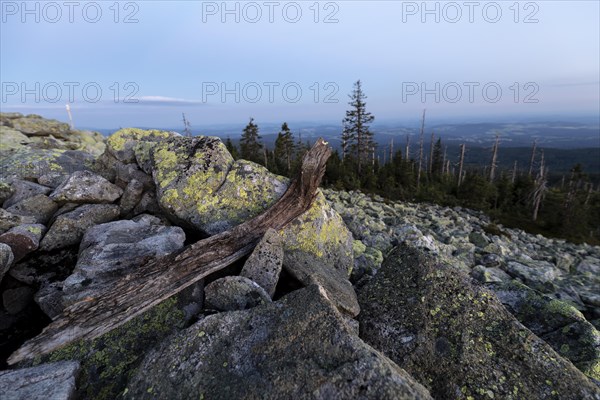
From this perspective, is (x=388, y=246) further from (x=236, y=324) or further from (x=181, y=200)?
(x=236, y=324)

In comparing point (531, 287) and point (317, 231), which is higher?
point (317, 231)

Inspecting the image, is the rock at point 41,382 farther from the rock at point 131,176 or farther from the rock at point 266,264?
the rock at point 131,176

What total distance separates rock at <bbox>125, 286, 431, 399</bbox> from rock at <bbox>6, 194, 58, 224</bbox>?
5968mm

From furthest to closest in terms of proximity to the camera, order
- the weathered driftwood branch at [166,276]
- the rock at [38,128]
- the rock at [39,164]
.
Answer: the rock at [38,128]
the rock at [39,164]
the weathered driftwood branch at [166,276]

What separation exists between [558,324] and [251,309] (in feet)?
16.3

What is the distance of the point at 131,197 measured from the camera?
26.2ft

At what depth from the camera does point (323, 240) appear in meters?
6.79

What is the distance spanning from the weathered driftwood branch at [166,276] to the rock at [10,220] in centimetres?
381

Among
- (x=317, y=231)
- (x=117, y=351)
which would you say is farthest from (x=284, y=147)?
(x=117, y=351)

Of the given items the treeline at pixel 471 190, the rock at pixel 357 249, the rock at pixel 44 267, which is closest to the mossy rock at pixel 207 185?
the rock at pixel 44 267

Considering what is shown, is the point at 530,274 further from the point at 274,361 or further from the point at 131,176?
the point at 131,176

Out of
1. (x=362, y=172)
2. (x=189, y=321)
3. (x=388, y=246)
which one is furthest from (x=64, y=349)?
(x=362, y=172)

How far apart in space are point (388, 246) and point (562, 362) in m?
6.89

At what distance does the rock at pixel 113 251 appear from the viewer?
513 centimetres
